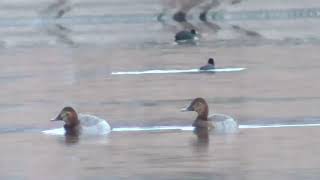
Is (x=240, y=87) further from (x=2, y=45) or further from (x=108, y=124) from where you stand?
(x=2, y=45)

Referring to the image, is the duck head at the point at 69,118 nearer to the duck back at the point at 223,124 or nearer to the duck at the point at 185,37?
the duck back at the point at 223,124

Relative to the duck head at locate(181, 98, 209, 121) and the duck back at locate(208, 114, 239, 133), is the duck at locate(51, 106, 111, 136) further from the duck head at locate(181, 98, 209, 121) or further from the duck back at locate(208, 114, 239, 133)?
the duck back at locate(208, 114, 239, 133)

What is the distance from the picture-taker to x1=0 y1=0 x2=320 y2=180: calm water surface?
45.8 ft

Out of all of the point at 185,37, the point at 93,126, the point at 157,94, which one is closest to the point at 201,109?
the point at 93,126

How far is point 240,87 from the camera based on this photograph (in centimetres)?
2220

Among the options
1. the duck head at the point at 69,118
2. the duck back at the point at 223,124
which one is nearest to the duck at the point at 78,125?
the duck head at the point at 69,118

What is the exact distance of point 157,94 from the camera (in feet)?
70.3

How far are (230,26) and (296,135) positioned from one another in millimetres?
24444

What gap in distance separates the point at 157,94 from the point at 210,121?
4.97 meters

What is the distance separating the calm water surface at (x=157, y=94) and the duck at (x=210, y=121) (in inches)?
5.9

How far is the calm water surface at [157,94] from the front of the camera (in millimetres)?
13969

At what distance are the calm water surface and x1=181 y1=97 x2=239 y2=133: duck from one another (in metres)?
0.15

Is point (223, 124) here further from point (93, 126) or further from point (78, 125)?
point (78, 125)

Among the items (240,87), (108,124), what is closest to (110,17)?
(240,87)
